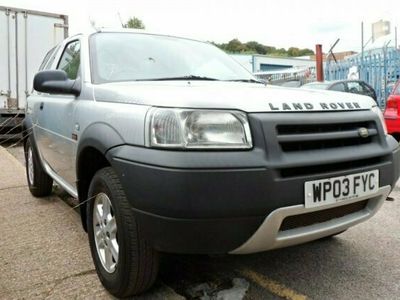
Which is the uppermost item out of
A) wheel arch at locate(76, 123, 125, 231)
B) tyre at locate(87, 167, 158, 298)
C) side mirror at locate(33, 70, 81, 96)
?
side mirror at locate(33, 70, 81, 96)

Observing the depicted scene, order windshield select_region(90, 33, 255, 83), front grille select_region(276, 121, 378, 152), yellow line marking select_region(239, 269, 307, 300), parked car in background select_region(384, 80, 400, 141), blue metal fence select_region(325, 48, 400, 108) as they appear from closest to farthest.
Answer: front grille select_region(276, 121, 378, 152)
yellow line marking select_region(239, 269, 307, 300)
windshield select_region(90, 33, 255, 83)
parked car in background select_region(384, 80, 400, 141)
blue metal fence select_region(325, 48, 400, 108)

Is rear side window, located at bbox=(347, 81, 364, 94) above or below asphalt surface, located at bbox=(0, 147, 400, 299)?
above

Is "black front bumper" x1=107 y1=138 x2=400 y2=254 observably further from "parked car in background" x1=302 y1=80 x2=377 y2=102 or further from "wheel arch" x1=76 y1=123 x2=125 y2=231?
"parked car in background" x1=302 y1=80 x2=377 y2=102

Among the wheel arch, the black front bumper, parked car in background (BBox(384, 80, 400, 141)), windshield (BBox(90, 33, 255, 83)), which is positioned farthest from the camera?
parked car in background (BBox(384, 80, 400, 141))

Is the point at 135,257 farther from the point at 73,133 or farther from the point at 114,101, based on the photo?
the point at 73,133

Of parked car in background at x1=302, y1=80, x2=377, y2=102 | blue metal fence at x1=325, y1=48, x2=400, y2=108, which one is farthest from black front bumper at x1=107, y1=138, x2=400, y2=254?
blue metal fence at x1=325, y1=48, x2=400, y2=108

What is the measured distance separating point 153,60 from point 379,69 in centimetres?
1263

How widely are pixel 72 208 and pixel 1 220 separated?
67 cm

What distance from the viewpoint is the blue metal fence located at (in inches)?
542

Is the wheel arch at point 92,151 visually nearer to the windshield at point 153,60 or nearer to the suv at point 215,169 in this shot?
the suv at point 215,169

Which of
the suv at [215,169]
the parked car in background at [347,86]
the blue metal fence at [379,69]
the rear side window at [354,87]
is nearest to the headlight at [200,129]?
the suv at [215,169]

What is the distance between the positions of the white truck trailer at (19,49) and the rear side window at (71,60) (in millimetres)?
6692

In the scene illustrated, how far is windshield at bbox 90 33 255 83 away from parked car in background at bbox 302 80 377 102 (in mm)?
6915

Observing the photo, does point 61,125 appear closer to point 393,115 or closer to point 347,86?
point 393,115
